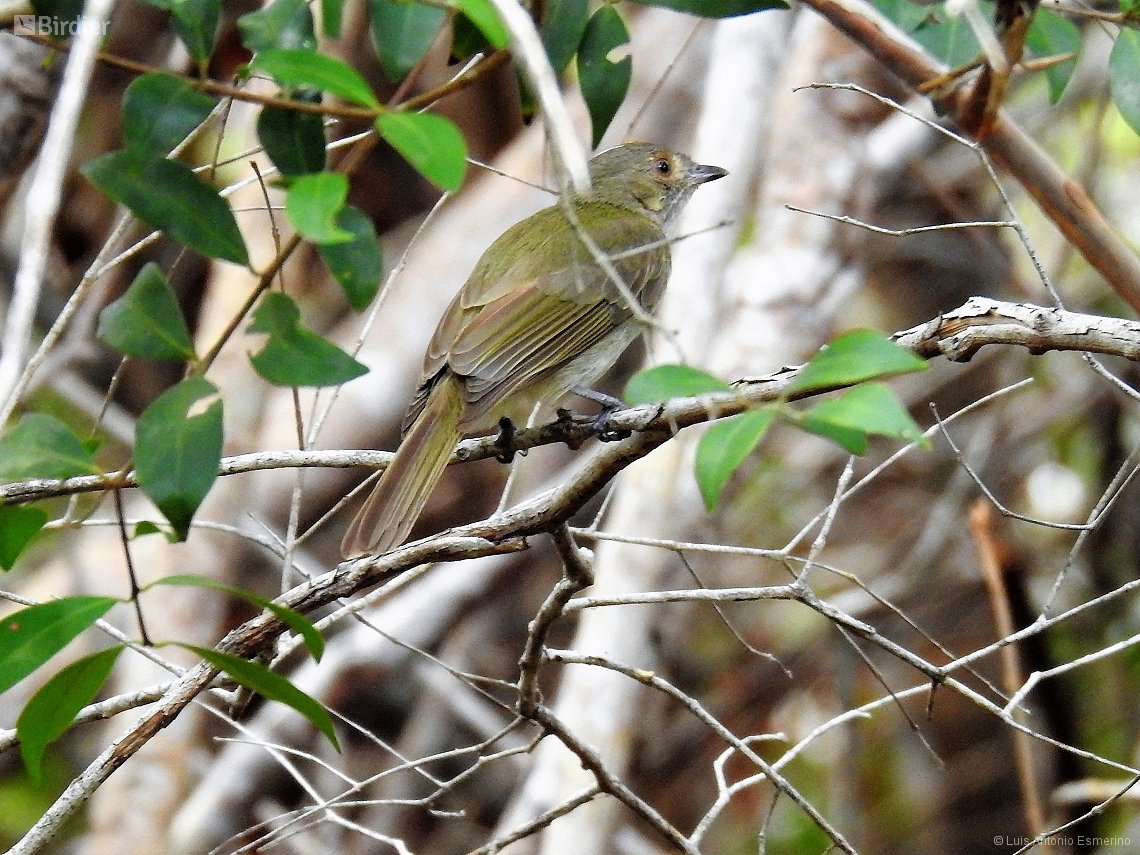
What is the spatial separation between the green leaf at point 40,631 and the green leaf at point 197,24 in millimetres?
804

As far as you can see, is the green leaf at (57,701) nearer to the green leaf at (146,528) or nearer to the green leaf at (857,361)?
the green leaf at (146,528)

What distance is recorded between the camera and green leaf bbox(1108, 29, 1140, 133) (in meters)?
2.47

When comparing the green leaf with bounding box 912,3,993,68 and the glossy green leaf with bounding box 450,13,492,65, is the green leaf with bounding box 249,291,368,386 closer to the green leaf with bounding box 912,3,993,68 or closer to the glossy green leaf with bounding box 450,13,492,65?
the glossy green leaf with bounding box 450,13,492,65

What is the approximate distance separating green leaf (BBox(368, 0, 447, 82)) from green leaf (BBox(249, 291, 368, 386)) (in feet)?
1.22

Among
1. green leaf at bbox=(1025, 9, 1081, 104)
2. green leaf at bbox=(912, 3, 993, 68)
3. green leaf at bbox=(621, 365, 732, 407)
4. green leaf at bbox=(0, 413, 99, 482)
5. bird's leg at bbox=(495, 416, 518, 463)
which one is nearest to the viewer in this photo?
green leaf at bbox=(621, 365, 732, 407)

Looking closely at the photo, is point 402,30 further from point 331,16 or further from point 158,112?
point 158,112

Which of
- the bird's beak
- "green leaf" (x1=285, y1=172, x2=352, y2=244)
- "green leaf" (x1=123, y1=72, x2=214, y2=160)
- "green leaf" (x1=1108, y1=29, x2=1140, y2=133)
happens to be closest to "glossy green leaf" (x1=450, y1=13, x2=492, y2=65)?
"green leaf" (x1=123, y1=72, x2=214, y2=160)

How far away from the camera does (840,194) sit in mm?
5977

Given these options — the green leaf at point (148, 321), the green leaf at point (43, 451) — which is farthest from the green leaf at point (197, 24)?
the green leaf at point (43, 451)

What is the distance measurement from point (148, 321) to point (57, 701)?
0.61m

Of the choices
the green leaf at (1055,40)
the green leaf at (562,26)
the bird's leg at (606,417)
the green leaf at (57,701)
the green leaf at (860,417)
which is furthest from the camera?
the bird's leg at (606,417)

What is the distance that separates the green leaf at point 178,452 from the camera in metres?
1.72

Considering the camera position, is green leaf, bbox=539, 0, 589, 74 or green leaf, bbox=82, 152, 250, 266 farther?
green leaf, bbox=539, 0, 589, 74

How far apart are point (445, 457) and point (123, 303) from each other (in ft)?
4.90
